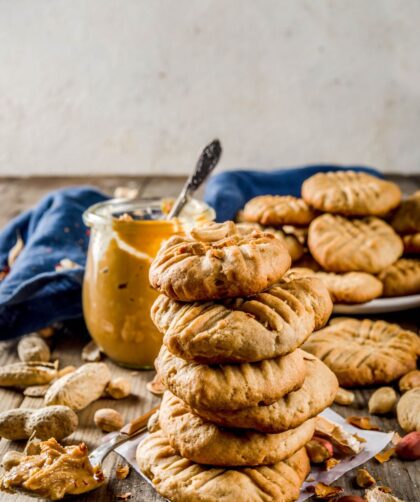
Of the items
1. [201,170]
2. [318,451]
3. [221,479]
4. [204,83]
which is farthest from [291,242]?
[204,83]

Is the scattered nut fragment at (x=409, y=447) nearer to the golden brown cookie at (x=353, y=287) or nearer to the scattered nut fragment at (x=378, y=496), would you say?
the scattered nut fragment at (x=378, y=496)

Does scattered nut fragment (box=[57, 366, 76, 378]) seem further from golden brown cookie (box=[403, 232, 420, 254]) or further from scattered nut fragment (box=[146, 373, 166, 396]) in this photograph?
golden brown cookie (box=[403, 232, 420, 254])

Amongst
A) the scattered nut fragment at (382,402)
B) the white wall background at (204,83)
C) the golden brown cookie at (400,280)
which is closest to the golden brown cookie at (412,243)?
the golden brown cookie at (400,280)


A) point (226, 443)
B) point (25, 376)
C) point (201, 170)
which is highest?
point (201, 170)

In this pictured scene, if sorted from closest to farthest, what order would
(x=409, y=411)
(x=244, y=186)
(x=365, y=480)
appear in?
(x=365, y=480), (x=409, y=411), (x=244, y=186)

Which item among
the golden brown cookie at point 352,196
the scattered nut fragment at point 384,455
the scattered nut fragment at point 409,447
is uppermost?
the golden brown cookie at point 352,196

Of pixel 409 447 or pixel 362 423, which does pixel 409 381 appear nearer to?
pixel 362 423
